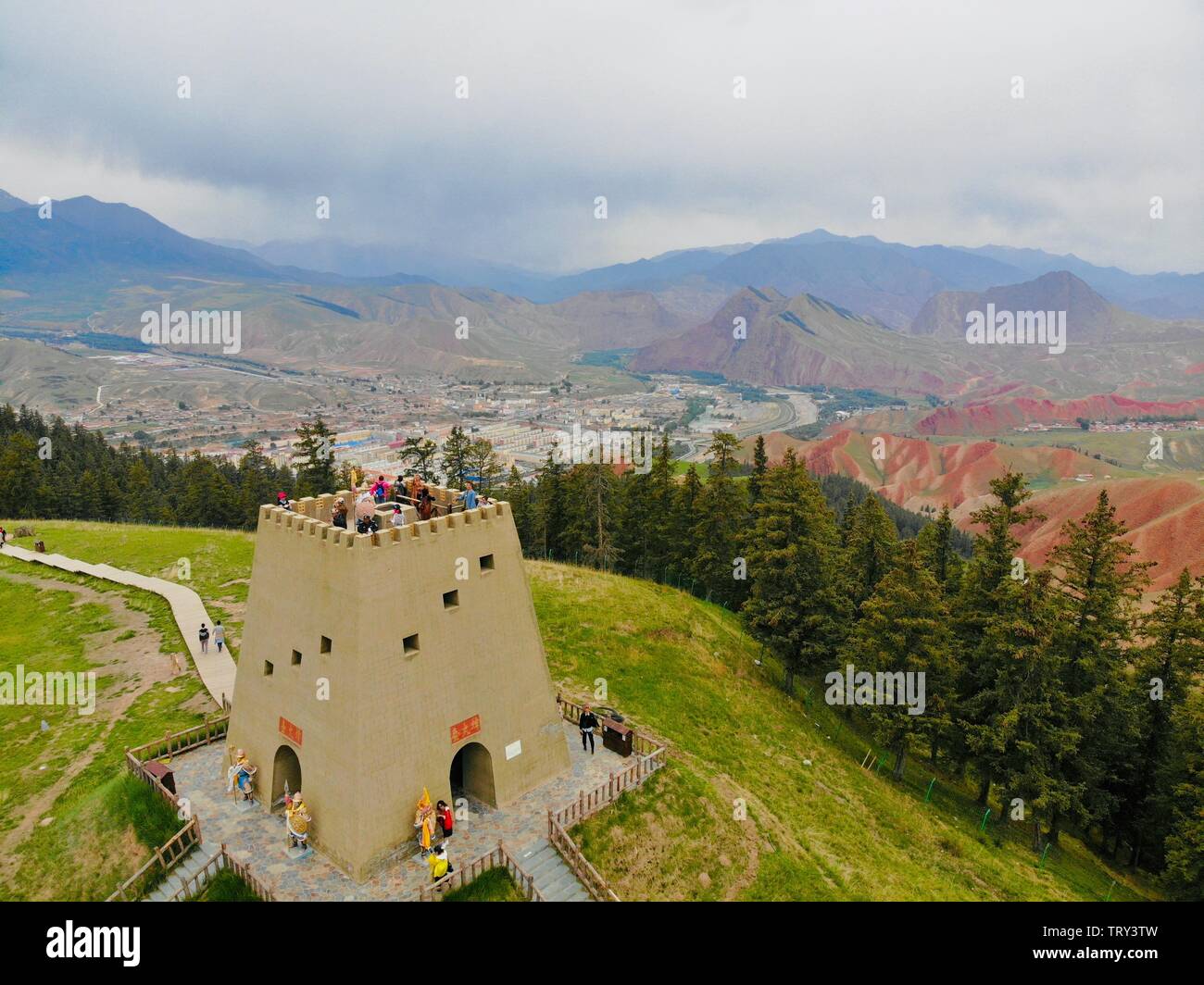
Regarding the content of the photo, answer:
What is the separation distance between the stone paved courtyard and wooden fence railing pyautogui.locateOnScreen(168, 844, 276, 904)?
0.27m

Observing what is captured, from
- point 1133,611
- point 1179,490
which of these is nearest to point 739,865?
point 1133,611

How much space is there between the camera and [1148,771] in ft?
117

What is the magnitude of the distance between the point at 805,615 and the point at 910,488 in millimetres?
159599

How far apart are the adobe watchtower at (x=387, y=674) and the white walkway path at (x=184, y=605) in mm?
10751

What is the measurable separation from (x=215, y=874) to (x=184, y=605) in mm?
27169

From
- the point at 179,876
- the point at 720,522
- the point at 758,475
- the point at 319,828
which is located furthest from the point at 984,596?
the point at 179,876

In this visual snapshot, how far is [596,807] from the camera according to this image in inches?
917

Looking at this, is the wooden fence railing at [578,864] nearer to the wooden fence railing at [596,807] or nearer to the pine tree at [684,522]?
the wooden fence railing at [596,807]

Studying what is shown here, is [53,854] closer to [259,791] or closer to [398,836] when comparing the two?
[259,791]

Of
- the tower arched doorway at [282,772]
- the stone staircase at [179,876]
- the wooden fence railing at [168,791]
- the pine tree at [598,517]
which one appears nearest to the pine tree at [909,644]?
the pine tree at [598,517]

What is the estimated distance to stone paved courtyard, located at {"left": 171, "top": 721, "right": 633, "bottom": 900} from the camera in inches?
763

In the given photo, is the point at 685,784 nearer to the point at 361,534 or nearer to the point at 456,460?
the point at 361,534
